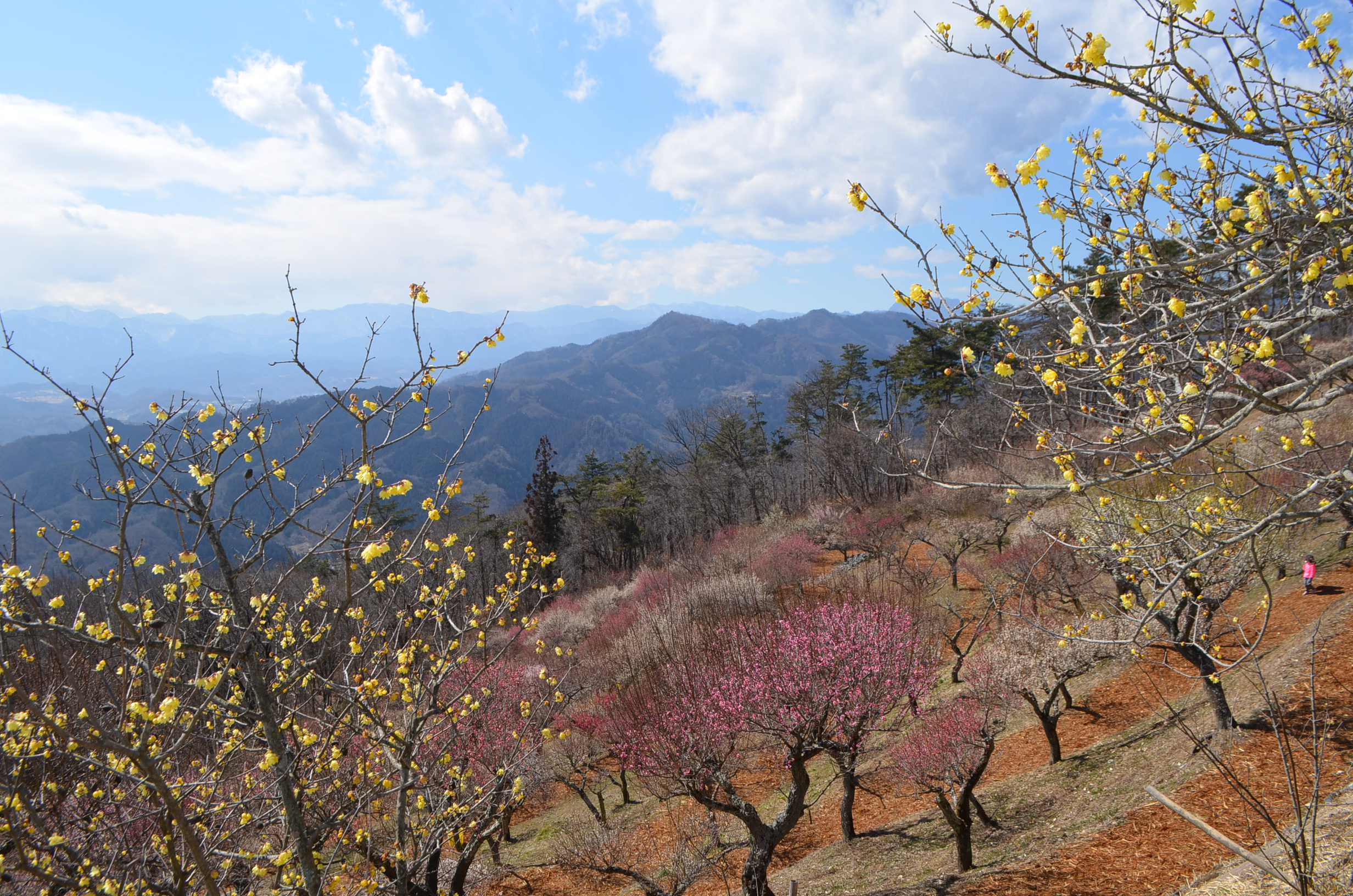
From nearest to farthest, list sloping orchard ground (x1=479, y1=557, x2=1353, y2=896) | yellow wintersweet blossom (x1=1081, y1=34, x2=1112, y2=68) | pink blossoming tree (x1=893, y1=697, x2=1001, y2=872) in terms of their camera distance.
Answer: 1. yellow wintersweet blossom (x1=1081, y1=34, x2=1112, y2=68)
2. sloping orchard ground (x1=479, y1=557, x2=1353, y2=896)
3. pink blossoming tree (x1=893, y1=697, x2=1001, y2=872)

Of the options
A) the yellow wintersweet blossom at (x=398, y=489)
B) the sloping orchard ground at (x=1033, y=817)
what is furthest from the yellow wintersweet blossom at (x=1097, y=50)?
the sloping orchard ground at (x=1033, y=817)

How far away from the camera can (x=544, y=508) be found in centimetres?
4191

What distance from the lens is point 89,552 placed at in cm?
12888

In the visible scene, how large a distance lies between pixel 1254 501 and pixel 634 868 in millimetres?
14537

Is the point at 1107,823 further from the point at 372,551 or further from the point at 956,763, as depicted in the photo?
the point at 372,551

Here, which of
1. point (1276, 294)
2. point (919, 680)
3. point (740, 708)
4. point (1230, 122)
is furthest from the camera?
point (919, 680)

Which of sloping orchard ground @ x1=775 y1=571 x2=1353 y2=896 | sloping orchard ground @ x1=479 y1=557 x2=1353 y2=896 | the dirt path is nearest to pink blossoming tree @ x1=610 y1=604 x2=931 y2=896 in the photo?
sloping orchard ground @ x1=479 y1=557 x2=1353 y2=896

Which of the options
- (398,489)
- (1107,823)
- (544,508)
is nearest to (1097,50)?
(398,489)

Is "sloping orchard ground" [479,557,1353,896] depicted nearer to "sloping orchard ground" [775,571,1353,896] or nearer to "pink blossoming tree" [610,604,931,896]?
"sloping orchard ground" [775,571,1353,896]

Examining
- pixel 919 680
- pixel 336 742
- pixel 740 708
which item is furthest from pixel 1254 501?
pixel 336 742

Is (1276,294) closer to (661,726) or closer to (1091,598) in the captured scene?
(661,726)

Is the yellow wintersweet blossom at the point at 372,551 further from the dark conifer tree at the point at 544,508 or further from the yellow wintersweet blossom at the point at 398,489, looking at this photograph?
the dark conifer tree at the point at 544,508

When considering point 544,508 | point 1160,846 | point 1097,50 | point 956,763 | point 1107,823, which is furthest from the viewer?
point 544,508

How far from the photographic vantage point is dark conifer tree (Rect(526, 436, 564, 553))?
41406 millimetres
